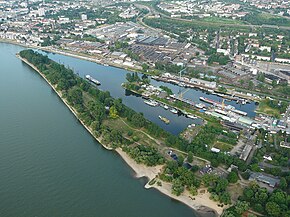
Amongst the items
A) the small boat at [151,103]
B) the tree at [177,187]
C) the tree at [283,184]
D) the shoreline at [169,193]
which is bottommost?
the shoreline at [169,193]

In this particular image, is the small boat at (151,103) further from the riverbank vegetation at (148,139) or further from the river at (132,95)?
the riverbank vegetation at (148,139)

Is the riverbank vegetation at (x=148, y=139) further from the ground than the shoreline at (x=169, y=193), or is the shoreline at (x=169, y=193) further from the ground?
the riverbank vegetation at (x=148, y=139)

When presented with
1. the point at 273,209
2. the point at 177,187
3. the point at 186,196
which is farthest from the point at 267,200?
the point at 177,187

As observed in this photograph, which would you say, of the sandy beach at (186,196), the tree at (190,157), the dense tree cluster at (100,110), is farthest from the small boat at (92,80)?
the tree at (190,157)

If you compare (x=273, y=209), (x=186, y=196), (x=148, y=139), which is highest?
(x=273, y=209)

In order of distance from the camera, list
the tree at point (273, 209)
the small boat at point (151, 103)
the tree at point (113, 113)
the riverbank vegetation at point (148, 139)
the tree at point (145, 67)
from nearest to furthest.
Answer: the tree at point (273, 209) → the riverbank vegetation at point (148, 139) → the tree at point (113, 113) → the small boat at point (151, 103) → the tree at point (145, 67)

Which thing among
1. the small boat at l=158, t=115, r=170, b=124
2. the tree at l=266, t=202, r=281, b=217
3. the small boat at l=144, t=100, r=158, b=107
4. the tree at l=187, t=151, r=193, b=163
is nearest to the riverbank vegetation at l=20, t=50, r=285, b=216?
the tree at l=187, t=151, r=193, b=163

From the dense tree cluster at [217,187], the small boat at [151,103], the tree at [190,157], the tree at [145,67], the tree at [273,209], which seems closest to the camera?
the tree at [273,209]

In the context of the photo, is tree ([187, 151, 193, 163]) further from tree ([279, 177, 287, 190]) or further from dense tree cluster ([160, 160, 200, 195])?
tree ([279, 177, 287, 190])

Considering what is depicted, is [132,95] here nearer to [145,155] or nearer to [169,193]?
[145,155]

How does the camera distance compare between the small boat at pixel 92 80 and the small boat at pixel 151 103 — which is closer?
the small boat at pixel 151 103

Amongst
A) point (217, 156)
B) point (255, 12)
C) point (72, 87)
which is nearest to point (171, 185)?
point (217, 156)
